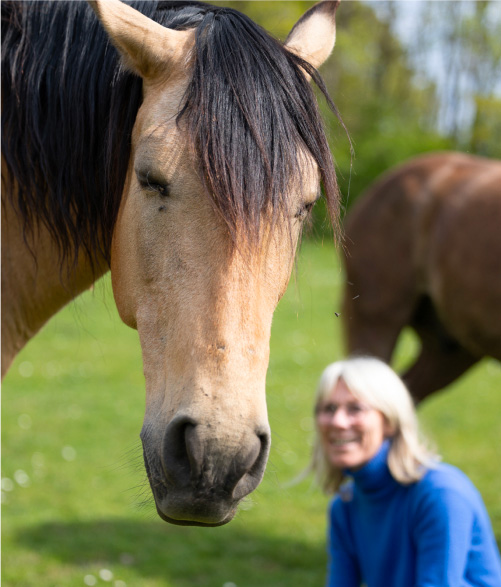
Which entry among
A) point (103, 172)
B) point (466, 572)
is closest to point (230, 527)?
point (466, 572)

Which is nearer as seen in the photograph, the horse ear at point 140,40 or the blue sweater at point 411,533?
the horse ear at point 140,40

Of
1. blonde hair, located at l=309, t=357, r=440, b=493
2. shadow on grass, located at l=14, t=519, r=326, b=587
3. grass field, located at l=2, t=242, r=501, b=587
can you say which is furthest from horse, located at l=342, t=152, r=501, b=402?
blonde hair, located at l=309, t=357, r=440, b=493

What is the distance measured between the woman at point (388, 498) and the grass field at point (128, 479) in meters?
0.31

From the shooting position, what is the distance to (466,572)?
2.20m

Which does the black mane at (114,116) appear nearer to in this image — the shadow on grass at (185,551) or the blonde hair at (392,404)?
the blonde hair at (392,404)

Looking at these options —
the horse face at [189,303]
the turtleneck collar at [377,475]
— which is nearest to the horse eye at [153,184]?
the horse face at [189,303]

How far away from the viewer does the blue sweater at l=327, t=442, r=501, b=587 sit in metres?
2.11

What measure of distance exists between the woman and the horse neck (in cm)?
106

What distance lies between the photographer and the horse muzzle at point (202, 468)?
1211 millimetres

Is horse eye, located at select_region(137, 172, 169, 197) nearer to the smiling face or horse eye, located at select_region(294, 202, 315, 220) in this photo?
horse eye, located at select_region(294, 202, 315, 220)

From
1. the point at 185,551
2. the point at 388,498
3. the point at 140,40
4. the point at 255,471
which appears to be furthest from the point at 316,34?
the point at 185,551

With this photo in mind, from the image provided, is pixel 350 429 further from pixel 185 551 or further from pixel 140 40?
pixel 185 551

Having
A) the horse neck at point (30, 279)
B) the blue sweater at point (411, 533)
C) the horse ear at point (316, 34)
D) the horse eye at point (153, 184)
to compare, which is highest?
the horse ear at point (316, 34)

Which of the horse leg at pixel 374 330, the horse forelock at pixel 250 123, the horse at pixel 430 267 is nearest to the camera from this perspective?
the horse forelock at pixel 250 123
